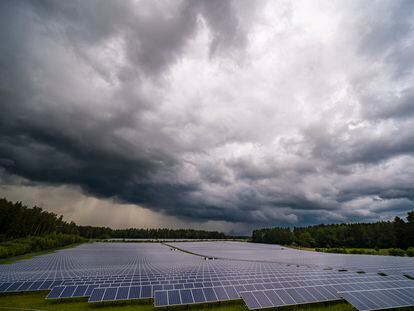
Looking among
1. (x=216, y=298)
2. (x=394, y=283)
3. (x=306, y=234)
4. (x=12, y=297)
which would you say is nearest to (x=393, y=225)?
(x=306, y=234)

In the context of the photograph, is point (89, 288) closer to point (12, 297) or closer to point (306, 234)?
point (12, 297)

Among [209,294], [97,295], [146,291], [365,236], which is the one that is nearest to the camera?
[209,294]

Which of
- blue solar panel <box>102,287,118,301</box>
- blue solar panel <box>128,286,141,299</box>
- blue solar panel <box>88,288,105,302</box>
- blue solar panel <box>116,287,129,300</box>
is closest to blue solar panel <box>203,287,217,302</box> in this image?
blue solar panel <box>128,286,141,299</box>

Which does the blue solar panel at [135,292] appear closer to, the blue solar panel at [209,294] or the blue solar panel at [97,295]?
the blue solar panel at [97,295]

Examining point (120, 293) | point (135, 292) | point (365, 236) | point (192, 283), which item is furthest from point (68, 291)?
point (365, 236)

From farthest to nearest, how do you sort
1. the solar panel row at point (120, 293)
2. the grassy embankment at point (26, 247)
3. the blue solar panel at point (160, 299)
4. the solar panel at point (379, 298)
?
1. the grassy embankment at point (26, 247)
2. the solar panel row at point (120, 293)
3. the solar panel at point (379, 298)
4. the blue solar panel at point (160, 299)

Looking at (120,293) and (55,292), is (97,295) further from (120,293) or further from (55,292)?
(55,292)

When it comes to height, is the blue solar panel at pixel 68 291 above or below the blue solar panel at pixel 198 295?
below

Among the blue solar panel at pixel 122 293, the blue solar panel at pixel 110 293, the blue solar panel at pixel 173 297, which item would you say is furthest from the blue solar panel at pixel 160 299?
the blue solar panel at pixel 110 293
